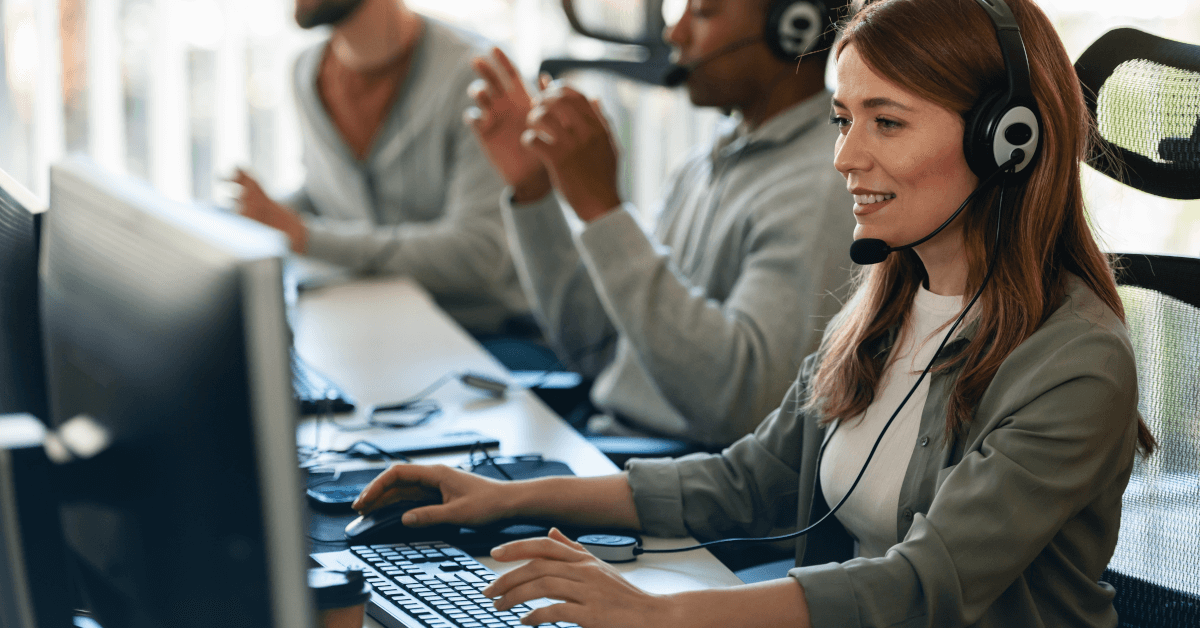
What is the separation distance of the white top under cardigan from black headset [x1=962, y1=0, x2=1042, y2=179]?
0.14 m

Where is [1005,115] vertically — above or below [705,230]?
above

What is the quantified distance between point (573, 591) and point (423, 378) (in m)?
0.85

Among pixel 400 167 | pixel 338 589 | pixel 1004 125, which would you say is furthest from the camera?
pixel 400 167

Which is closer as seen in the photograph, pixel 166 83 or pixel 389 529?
pixel 389 529

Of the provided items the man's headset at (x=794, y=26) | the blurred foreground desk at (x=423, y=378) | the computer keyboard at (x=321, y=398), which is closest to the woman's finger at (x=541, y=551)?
the blurred foreground desk at (x=423, y=378)

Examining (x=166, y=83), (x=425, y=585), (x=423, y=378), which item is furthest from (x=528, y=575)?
(x=166, y=83)

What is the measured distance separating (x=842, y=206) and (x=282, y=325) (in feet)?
3.28

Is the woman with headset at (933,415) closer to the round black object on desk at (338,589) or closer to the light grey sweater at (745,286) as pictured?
the round black object on desk at (338,589)

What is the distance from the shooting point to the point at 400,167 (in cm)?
225

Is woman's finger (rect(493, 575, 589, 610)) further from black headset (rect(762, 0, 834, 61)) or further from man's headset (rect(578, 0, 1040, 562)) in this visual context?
black headset (rect(762, 0, 834, 61))

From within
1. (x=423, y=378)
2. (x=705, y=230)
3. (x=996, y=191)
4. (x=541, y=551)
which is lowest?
(x=423, y=378)

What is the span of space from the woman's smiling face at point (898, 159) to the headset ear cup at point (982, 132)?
1 cm

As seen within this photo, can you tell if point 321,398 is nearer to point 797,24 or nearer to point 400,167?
point 797,24

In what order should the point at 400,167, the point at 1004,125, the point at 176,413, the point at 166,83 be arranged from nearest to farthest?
the point at 176,413 → the point at 1004,125 → the point at 400,167 → the point at 166,83
